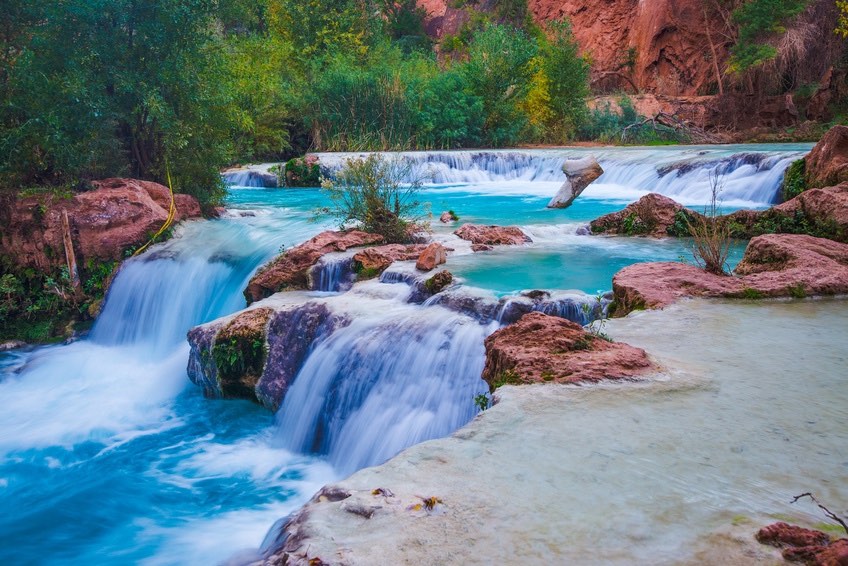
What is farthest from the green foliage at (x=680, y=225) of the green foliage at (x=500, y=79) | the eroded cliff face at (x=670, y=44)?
the eroded cliff face at (x=670, y=44)

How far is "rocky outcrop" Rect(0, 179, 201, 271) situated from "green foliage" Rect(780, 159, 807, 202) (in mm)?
10366

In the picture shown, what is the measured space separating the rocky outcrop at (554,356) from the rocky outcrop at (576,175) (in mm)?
9076

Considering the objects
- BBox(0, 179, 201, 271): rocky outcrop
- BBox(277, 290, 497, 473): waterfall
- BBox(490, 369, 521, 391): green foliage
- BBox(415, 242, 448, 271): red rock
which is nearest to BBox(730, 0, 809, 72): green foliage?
BBox(415, 242, 448, 271): red rock

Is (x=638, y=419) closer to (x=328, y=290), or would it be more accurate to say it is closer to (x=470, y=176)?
(x=328, y=290)

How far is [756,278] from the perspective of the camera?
21.3ft

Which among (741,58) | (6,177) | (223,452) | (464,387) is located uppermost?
(741,58)

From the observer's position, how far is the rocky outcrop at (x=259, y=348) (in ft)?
23.8

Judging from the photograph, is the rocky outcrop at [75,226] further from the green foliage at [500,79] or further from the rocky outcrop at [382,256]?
the green foliage at [500,79]

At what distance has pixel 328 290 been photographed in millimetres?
8680

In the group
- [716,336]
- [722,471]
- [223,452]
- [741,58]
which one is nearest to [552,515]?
[722,471]

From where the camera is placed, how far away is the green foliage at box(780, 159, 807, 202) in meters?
11.8

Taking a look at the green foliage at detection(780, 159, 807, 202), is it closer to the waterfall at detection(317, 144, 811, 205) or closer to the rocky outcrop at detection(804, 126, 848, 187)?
the rocky outcrop at detection(804, 126, 848, 187)

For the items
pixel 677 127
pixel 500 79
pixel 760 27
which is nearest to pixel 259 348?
pixel 500 79

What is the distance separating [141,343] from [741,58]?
22.9 meters
